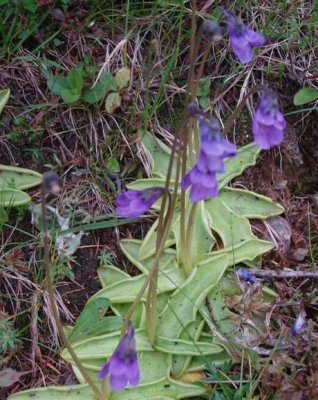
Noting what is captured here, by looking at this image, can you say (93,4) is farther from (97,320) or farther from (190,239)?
(97,320)

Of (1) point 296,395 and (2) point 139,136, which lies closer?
(1) point 296,395

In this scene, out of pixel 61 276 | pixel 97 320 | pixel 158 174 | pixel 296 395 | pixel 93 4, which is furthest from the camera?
pixel 93 4

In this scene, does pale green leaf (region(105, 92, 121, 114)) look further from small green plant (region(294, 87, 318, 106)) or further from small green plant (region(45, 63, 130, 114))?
small green plant (region(294, 87, 318, 106))

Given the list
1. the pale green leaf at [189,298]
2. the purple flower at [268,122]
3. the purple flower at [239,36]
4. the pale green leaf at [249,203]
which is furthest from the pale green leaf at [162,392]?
the purple flower at [239,36]

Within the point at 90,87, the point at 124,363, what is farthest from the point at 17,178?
the point at 124,363

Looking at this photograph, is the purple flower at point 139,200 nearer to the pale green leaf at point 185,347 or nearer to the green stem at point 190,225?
the green stem at point 190,225

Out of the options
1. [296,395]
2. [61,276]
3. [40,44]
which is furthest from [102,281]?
[40,44]

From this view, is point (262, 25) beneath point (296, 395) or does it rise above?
above
